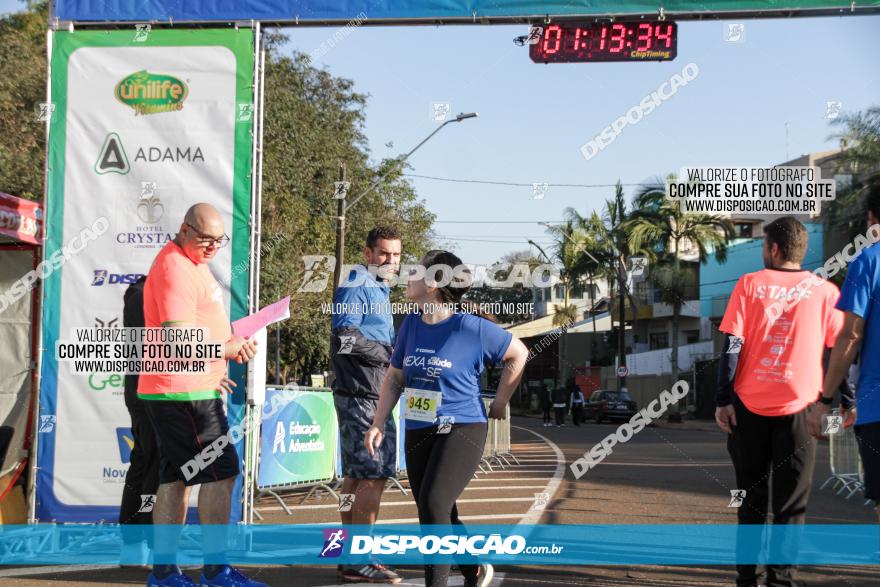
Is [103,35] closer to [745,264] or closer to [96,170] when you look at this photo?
[96,170]

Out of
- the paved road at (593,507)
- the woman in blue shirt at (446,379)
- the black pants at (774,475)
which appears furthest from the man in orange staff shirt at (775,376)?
the woman in blue shirt at (446,379)

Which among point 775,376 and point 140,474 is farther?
point 140,474

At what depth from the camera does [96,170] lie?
7.81 meters

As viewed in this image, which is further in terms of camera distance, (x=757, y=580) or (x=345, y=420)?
(x=345, y=420)

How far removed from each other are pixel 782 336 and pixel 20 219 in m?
6.21

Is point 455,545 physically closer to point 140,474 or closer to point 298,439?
point 140,474

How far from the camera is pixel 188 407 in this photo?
223 inches

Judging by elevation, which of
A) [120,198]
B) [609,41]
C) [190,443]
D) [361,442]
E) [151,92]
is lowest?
[361,442]

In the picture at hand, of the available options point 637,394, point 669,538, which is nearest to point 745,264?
point 637,394

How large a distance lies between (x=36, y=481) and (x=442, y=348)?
404 cm

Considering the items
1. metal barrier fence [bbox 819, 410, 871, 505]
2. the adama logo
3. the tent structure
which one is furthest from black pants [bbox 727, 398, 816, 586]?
metal barrier fence [bbox 819, 410, 871, 505]

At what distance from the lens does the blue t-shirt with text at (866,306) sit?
504 cm

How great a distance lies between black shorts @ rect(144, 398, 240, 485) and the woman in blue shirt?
87cm

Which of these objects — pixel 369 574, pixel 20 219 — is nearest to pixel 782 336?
pixel 369 574
